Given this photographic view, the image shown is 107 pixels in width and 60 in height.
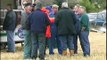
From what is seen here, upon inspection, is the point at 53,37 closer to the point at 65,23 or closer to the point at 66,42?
the point at 66,42

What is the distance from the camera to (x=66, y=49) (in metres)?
14.2

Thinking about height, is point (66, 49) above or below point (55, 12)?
below

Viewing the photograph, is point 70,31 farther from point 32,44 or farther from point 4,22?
point 4,22

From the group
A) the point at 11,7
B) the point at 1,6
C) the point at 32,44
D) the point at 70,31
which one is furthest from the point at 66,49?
the point at 1,6

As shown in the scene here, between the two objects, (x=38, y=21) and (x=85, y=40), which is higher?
(x=38, y=21)

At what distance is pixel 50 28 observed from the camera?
14.2 meters

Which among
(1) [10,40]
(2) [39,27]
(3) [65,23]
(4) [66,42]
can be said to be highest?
(2) [39,27]

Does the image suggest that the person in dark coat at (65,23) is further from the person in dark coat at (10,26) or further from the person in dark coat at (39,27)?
the person in dark coat at (10,26)

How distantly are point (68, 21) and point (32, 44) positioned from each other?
6.26ft

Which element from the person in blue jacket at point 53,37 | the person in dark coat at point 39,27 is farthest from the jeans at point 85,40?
the person in dark coat at point 39,27

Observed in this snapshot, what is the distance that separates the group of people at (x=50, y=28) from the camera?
12305mm

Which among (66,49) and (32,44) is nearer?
(32,44)

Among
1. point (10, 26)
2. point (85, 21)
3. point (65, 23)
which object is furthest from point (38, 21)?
point (10, 26)

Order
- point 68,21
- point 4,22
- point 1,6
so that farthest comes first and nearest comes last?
point 1,6
point 4,22
point 68,21
